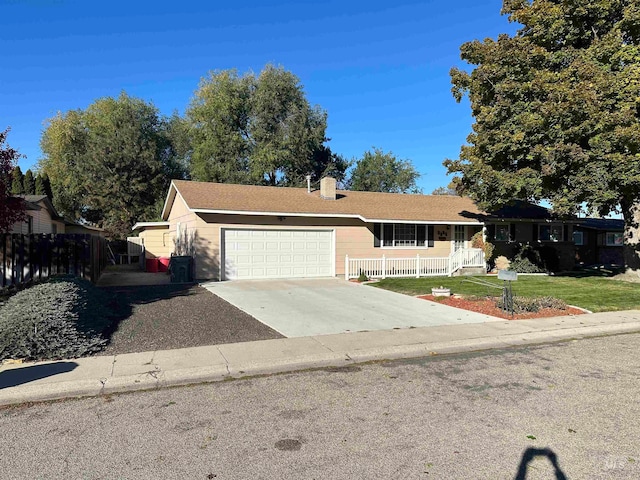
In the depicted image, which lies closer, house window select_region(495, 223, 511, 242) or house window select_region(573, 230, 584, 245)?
house window select_region(495, 223, 511, 242)

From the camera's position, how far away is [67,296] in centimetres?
733

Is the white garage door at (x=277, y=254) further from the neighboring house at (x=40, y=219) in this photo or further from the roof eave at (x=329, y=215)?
the neighboring house at (x=40, y=219)

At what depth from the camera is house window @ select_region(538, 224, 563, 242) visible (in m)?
22.5

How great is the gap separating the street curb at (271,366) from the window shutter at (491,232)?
1275 centimetres

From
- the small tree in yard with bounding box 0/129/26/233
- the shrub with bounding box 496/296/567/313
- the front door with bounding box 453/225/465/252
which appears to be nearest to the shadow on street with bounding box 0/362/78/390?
the small tree in yard with bounding box 0/129/26/233

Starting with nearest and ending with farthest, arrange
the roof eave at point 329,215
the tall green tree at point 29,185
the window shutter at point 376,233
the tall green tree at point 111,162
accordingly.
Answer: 1. the roof eave at point 329,215
2. the window shutter at point 376,233
3. the tall green tree at point 29,185
4. the tall green tree at point 111,162

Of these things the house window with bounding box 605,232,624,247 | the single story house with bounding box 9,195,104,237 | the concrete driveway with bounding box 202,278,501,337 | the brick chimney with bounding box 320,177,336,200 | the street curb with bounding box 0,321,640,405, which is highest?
the brick chimney with bounding box 320,177,336,200

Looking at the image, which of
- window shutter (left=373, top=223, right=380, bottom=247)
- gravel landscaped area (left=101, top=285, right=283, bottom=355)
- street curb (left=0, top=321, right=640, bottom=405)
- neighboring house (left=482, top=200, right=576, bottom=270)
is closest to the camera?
street curb (left=0, top=321, right=640, bottom=405)

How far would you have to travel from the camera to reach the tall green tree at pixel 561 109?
13945 millimetres

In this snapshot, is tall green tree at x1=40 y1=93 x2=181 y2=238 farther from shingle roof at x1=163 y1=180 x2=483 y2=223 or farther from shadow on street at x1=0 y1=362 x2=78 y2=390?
shadow on street at x1=0 y1=362 x2=78 y2=390

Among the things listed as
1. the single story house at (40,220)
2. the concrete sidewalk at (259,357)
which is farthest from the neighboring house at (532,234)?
the single story house at (40,220)

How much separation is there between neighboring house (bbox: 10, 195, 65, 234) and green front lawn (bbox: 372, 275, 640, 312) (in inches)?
633

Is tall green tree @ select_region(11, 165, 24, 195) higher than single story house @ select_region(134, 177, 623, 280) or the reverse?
higher

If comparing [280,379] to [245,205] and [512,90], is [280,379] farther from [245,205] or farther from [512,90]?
[512,90]
